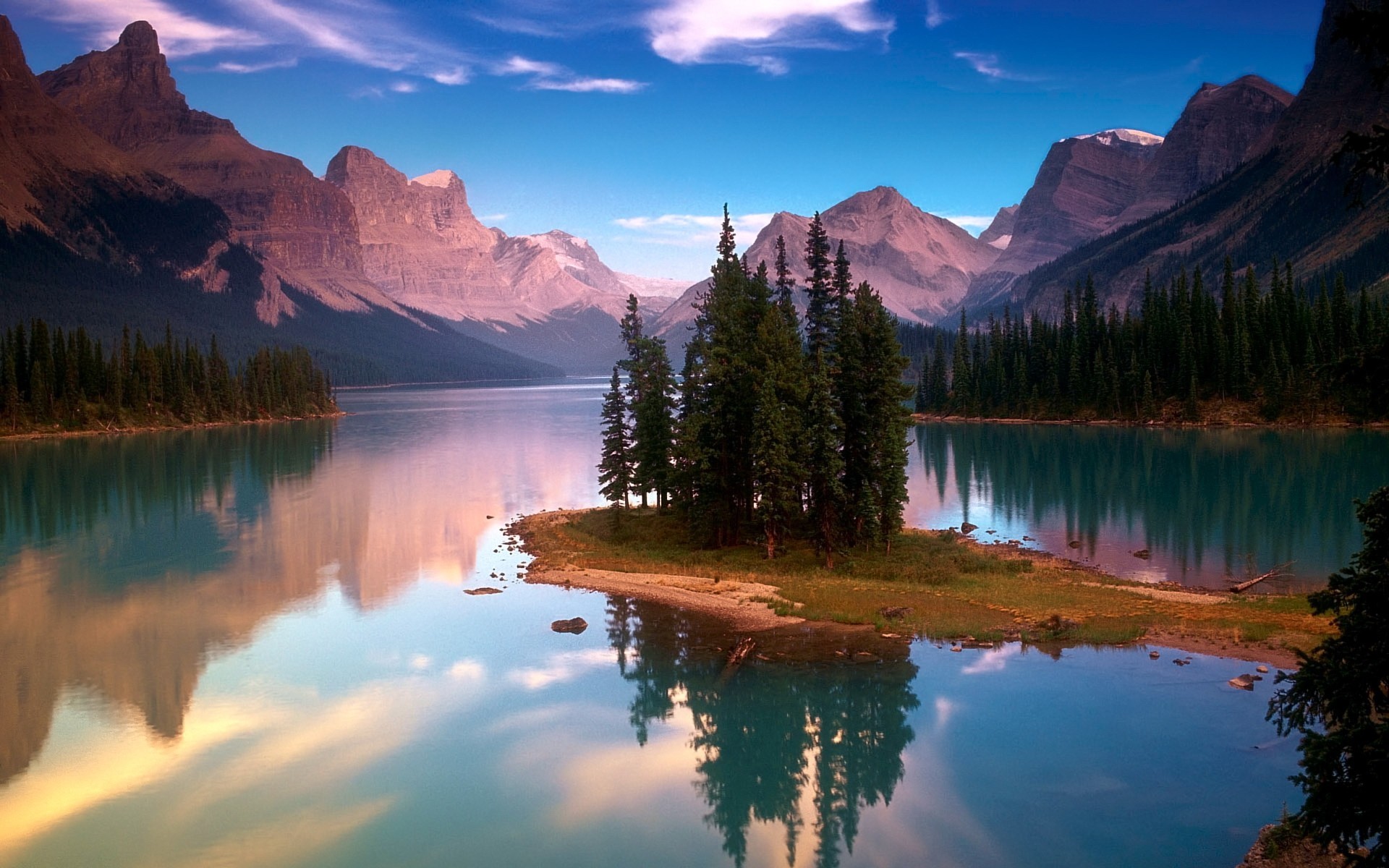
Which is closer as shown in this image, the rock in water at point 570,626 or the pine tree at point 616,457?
the rock in water at point 570,626

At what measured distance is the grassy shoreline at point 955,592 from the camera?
3928 centimetres

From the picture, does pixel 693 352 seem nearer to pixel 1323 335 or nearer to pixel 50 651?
pixel 50 651

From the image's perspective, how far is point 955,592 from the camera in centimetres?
4834

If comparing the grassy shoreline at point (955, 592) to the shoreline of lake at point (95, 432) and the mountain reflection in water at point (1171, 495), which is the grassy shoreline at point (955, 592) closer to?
the mountain reflection in water at point (1171, 495)

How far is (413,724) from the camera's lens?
111 feet

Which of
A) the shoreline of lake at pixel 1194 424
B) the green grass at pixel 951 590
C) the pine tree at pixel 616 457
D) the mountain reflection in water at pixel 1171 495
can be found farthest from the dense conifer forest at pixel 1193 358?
the pine tree at pixel 616 457

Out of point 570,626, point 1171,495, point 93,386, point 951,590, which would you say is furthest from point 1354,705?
point 93,386

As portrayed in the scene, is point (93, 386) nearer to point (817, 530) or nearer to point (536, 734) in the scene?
point (817, 530)

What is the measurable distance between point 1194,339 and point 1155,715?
475 ft

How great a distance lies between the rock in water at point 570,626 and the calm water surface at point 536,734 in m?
0.99

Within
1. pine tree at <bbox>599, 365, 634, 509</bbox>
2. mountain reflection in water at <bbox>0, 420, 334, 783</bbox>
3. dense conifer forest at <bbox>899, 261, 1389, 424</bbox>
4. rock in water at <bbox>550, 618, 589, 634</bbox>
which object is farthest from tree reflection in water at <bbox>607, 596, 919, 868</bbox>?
dense conifer forest at <bbox>899, 261, 1389, 424</bbox>

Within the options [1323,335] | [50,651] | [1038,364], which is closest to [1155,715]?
[50,651]

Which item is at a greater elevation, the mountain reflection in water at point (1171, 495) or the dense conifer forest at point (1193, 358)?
the dense conifer forest at point (1193, 358)

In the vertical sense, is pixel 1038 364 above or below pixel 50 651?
above
